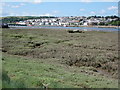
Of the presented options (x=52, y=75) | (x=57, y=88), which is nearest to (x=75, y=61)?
(x=52, y=75)

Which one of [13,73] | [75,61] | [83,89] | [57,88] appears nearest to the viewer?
[57,88]

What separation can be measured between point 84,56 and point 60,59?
311cm

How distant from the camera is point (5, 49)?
106 ft

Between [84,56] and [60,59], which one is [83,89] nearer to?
[60,59]

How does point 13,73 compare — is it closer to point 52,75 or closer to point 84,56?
point 52,75

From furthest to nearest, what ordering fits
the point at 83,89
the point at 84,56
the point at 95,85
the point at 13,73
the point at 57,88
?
the point at 84,56 → the point at 13,73 → the point at 95,85 → the point at 83,89 → the point at 57,88

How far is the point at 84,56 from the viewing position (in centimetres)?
2788

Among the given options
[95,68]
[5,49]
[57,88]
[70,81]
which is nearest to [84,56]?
[95,68]

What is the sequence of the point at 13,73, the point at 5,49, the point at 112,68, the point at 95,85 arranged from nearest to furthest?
the point at 95,85 < the point at 13,73 < the point at 112,68 < the point at 5,49

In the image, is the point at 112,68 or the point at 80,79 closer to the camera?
the point at 80,79

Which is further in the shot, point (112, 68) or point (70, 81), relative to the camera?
point (112, 68)

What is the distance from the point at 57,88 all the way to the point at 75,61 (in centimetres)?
1299

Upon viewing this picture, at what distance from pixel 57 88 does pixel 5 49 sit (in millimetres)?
20392

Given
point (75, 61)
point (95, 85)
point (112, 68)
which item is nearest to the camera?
point (95, 85)
